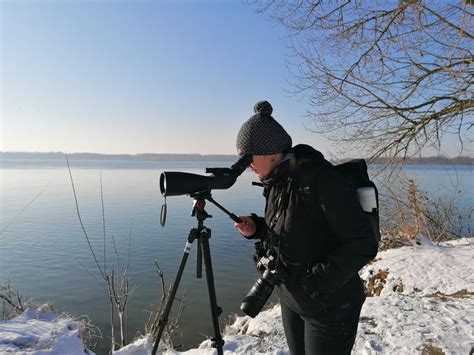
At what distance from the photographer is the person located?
1.31 meters

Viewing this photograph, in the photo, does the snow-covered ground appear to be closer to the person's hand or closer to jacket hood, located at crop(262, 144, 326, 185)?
the person's hand

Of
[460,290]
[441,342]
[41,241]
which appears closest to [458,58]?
[460,290]

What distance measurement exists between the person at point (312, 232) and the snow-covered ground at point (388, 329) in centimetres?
143

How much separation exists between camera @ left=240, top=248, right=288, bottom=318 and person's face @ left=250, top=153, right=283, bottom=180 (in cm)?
35

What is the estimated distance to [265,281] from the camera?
1.57 meters

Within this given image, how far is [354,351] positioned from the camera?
104 inches

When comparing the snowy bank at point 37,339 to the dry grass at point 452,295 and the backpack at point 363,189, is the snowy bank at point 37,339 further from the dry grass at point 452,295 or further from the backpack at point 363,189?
the dry grass at point 452,295

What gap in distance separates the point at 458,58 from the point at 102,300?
6926mm

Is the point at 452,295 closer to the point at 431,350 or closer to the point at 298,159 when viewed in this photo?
the point at 431,350

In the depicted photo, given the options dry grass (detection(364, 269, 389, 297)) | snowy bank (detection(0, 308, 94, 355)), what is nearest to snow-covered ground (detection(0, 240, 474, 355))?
snowy bank (detection(0, 308, 94, 355))

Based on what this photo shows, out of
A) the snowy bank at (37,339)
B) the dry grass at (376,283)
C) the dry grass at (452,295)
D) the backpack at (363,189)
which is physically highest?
the backpack at (363,189)

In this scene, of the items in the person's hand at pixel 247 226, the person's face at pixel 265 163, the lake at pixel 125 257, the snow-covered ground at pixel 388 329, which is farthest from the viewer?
the lake at pixel 125 257

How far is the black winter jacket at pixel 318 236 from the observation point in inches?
51.2

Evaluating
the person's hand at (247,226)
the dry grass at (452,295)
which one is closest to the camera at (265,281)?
the person's hand at (247,226)
